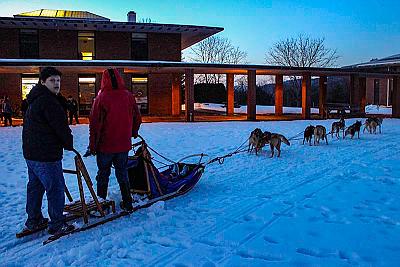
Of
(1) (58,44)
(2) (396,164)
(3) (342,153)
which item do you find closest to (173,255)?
(2) (396,164)

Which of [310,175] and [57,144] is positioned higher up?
[57,144]

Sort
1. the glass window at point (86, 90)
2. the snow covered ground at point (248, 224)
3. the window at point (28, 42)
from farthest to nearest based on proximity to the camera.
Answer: the glass window at point (86, 90) < the window at point (28, 42) < the snow covered ground at point (248, 224)

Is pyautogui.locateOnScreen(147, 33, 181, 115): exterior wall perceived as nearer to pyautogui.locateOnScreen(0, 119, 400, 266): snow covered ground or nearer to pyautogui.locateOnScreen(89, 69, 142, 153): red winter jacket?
pyautogui.locateOnScreen(0, 119, 400, 266): snow covered ground

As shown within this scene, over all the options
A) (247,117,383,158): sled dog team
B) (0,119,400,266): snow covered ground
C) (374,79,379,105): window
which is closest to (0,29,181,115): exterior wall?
(247,117,383,158): sled dog team

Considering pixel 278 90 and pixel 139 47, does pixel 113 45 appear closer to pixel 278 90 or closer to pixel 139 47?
pixel 139 47

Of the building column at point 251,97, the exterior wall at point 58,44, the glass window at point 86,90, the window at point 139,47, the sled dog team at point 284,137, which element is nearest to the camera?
the sled dog team at point 284,137

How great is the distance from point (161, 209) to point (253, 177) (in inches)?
108

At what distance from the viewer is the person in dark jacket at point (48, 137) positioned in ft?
13.5

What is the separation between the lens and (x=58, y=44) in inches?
998

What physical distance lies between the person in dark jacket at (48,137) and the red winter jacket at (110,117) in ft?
2.23

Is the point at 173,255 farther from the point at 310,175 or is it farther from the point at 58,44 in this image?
the point at 58,44

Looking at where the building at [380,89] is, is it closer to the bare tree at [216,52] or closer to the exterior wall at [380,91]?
the exterior wall at [380,91]

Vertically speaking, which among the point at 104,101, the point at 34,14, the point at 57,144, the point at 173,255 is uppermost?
the point at 34,14

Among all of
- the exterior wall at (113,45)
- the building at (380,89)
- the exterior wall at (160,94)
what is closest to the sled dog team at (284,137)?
the exterior wall at (160,94)
